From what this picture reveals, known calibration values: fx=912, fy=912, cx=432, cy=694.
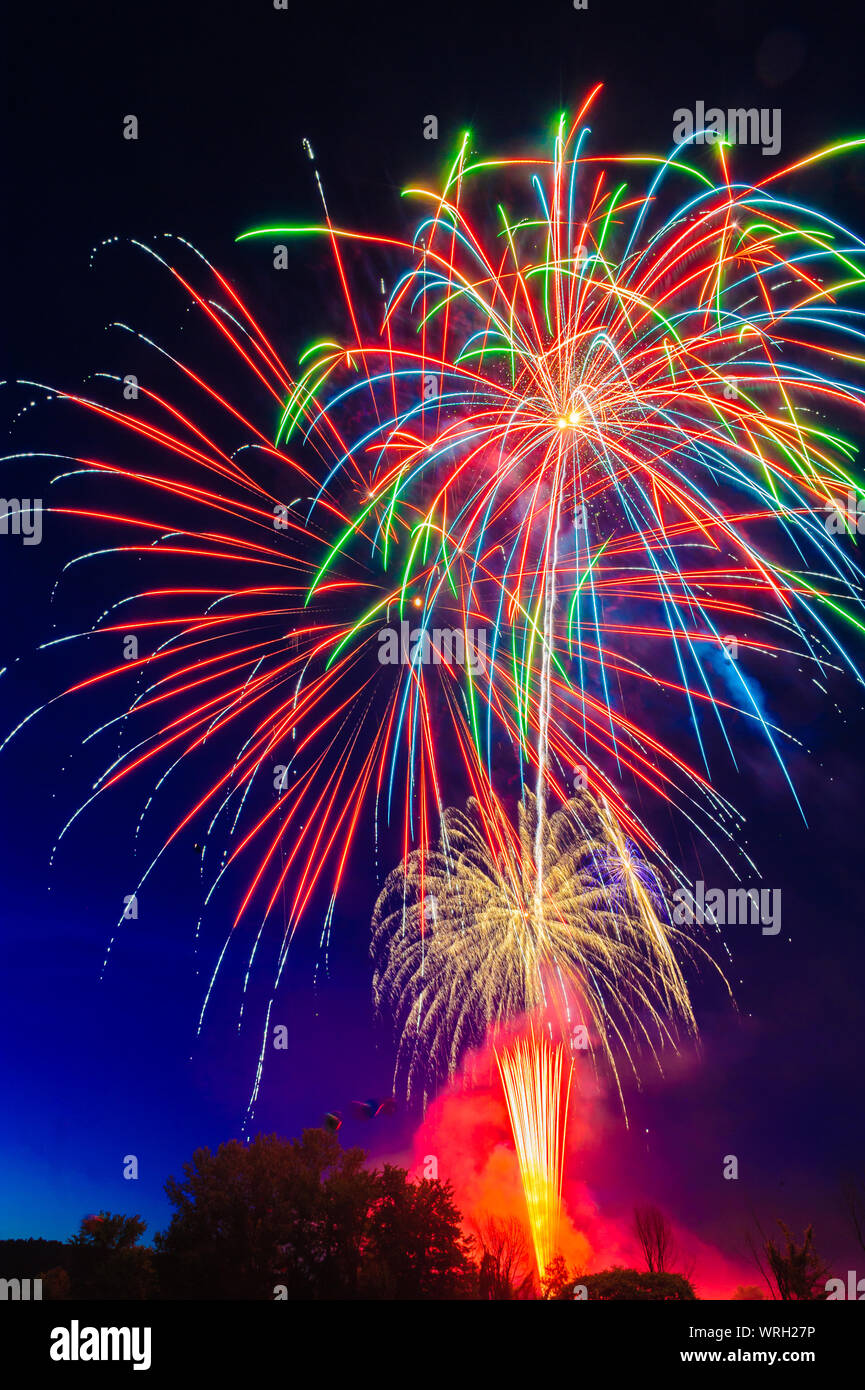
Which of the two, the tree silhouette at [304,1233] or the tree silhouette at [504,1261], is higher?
the tree silhouette at [304,1233]

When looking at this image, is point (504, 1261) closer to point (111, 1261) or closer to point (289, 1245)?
point (289, 1245)

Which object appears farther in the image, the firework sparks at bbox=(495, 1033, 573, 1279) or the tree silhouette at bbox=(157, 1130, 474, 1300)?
the firework sparks at bbox=(495, 1033, 573, 1279)

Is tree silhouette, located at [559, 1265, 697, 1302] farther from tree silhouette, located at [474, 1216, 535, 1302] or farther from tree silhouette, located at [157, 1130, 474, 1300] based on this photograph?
tree silhouette, located at [157, 1130, 474, 1300]

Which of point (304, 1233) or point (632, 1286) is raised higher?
point (304, 1233)

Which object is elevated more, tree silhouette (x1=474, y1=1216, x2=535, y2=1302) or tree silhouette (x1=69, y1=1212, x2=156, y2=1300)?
tree silhouette (x1=69, y1=1212, x2=156, y2=1300)

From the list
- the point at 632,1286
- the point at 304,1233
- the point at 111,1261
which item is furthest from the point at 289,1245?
the point at 632,1286

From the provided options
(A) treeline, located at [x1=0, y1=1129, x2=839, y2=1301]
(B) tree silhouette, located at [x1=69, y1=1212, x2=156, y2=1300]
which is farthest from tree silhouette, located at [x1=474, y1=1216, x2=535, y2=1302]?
(B) tree silhouette, located at [x1=69, y1=1212, x2=156, y2=1300]

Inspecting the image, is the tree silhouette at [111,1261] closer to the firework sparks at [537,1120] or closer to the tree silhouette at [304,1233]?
the tree silhouette at [304,1233]

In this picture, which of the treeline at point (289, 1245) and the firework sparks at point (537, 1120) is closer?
the treeline at point (289, 1245)

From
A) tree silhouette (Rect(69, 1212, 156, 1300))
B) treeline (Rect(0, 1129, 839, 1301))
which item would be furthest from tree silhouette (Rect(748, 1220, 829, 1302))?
tree silhouette (Rect(69, 1212, 156, 1300))

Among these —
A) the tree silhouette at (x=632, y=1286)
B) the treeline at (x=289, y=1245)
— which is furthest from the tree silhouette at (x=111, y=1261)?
the tree silhouette at (x=632, y=1286)

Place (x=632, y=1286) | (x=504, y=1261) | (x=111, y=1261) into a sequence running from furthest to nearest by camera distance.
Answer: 1. (x=504, y=1261)
2. (x=632, y=1286)
3. (x=111, y=1261)
